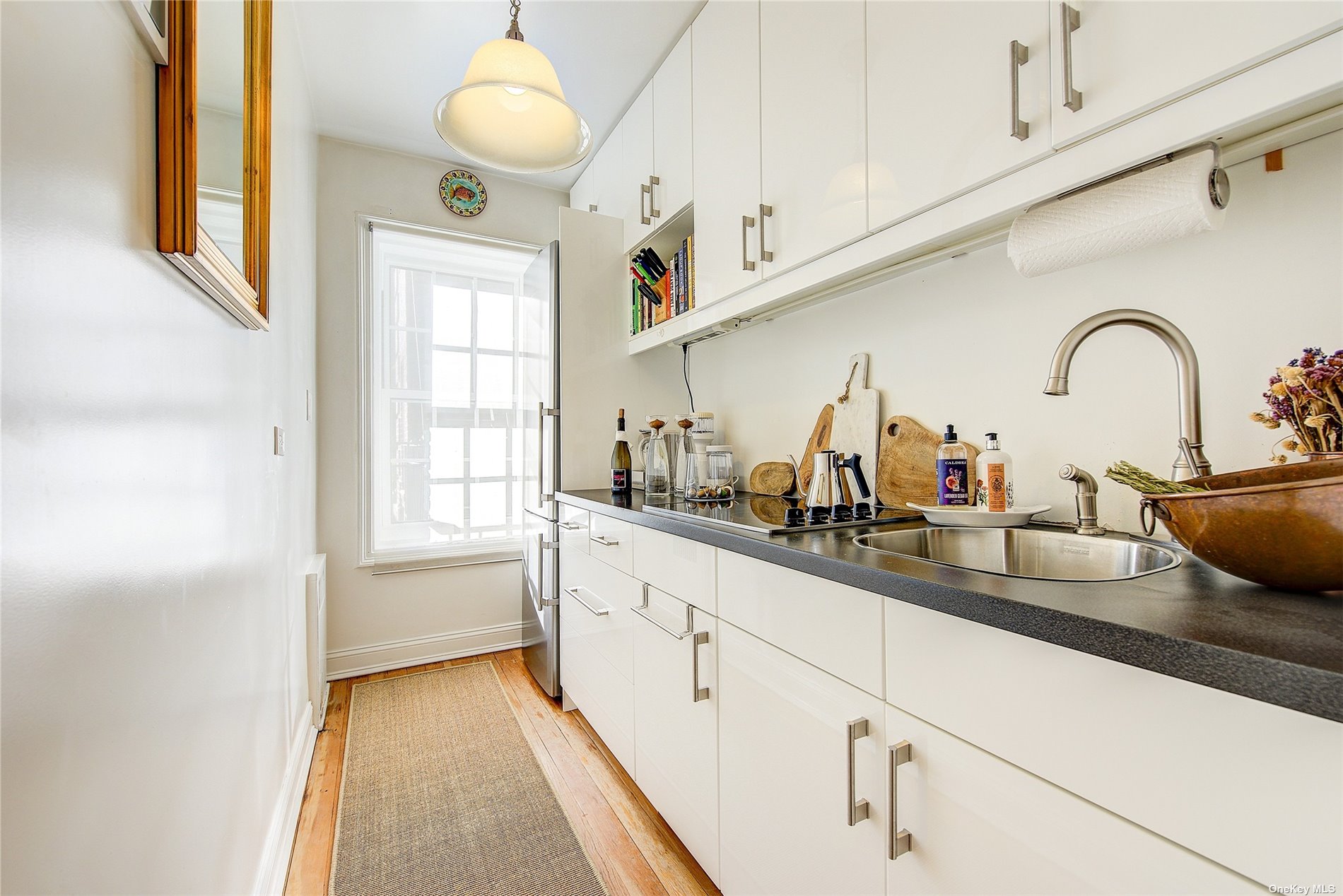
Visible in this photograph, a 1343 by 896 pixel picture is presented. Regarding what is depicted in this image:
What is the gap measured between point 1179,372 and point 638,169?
6.79 ft

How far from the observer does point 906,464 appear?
1575 mm

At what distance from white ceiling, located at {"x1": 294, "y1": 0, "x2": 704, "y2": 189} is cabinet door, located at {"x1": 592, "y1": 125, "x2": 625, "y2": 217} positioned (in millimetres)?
98

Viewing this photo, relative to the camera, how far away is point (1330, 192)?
906 mm

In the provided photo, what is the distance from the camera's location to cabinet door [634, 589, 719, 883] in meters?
1.38

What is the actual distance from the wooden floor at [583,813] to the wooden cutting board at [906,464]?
3.58 feet

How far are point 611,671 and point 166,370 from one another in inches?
58.7

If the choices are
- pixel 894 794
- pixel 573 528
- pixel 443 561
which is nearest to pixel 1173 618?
pixel 894 794

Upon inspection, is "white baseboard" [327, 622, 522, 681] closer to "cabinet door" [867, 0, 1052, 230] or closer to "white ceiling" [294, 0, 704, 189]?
"white ceiling" [294, 0, 704, 189]

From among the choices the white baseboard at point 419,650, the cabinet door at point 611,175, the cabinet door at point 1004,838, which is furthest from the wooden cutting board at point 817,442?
the white baseboard at point 419,650

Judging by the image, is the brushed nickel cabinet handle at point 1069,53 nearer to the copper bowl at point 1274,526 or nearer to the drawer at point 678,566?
the copper bowl at point 1274,526

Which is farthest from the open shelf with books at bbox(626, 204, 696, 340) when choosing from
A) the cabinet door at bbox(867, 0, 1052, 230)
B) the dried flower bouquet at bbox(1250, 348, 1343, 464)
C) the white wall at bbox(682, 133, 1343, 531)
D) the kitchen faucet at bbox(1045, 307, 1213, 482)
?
the dried flower bouquet at bbox(1250, 348, 1343, 464)

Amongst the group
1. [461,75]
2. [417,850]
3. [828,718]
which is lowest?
[417,850]

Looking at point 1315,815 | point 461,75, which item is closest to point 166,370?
point 1315,815

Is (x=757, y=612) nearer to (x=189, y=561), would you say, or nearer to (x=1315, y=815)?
(x=1315, y=815)
